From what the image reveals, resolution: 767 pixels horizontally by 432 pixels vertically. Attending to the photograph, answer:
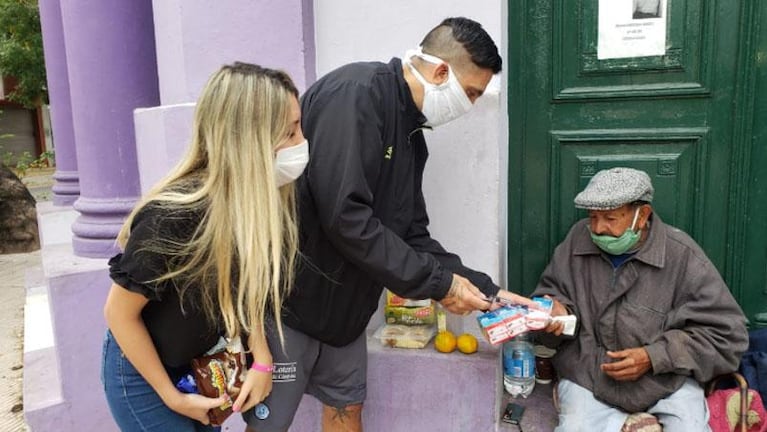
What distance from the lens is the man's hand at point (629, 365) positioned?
2273 millimetres

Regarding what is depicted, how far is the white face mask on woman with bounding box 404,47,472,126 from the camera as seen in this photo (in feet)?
7.31

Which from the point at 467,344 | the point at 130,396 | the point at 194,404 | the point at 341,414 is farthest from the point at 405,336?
the point at 130,396

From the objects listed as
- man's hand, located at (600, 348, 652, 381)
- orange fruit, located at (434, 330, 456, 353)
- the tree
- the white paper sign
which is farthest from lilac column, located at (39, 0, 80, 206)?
the tree

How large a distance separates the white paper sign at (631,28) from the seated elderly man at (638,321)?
0.62 metres

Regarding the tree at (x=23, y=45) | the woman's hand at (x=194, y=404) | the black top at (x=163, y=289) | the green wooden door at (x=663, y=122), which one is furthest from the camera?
the tree at (x=23, y=45)

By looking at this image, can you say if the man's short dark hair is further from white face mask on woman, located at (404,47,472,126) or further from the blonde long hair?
the blonde long hair

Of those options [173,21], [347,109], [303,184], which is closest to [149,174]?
[173,21]

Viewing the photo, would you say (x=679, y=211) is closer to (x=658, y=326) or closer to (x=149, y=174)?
(x=658, y=326)

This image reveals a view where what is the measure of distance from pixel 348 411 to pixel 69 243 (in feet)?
8.93

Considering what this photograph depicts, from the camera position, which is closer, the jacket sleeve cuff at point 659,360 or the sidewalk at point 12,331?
the jacket sleeve cuff at point 659,360

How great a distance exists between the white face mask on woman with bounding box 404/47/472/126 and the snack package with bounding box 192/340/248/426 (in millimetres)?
1143

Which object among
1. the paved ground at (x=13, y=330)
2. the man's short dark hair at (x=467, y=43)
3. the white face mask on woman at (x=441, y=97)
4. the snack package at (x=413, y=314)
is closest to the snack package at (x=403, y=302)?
the snack package at (x=413, y=314)

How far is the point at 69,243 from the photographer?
13.4 ft

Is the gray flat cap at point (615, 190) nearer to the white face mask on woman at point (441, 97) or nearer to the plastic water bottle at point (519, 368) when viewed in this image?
the white face mask on woman at point (441, 97)
